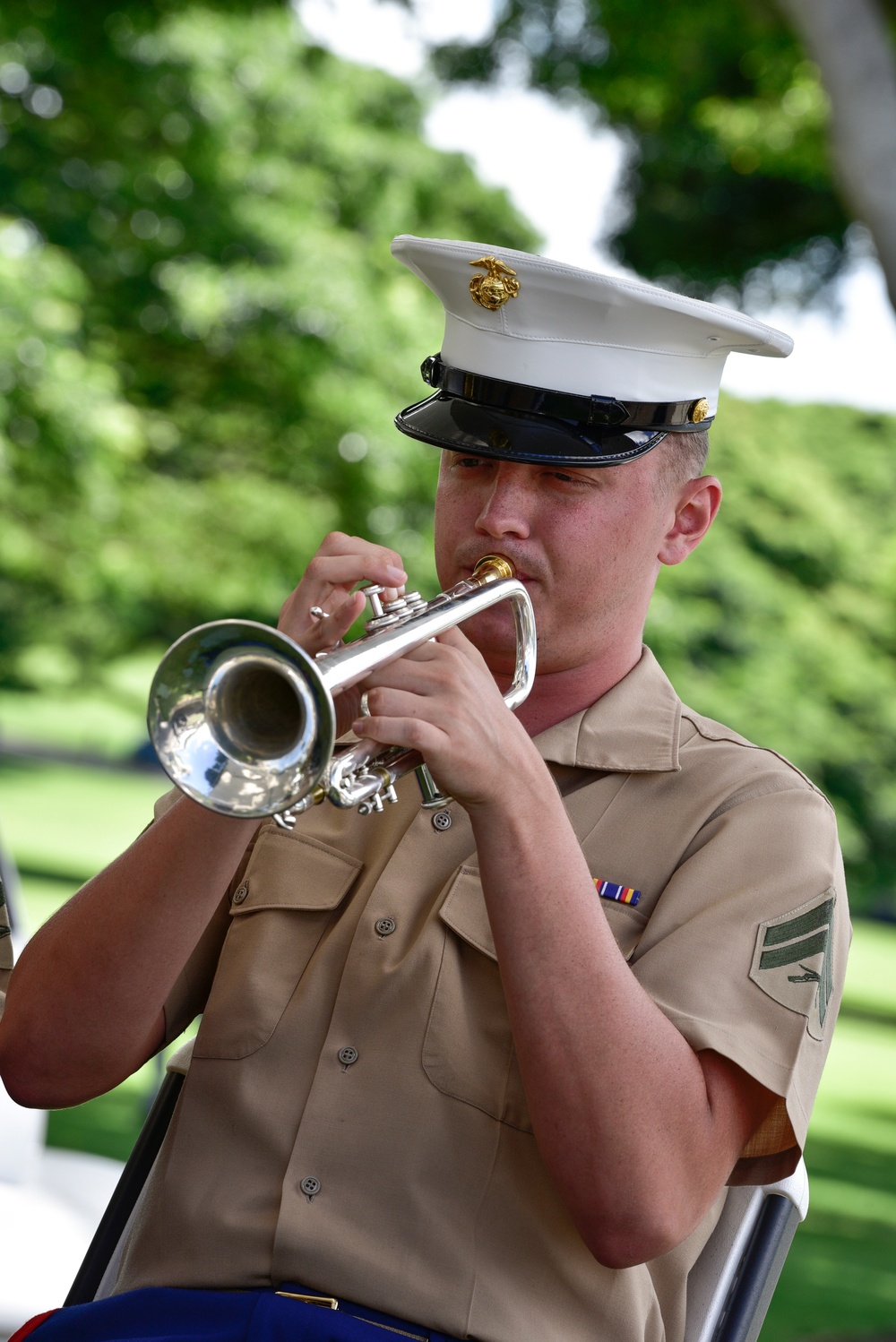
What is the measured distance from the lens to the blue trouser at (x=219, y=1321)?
6.21 ft

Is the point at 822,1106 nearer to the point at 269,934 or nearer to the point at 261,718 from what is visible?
the point at 269,934

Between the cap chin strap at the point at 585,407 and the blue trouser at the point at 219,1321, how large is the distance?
4.05ft

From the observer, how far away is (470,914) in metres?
2.12

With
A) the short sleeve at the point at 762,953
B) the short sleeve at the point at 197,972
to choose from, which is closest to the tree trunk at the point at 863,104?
the short sleeve at the point at 762,953

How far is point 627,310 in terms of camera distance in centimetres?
Answer: 228

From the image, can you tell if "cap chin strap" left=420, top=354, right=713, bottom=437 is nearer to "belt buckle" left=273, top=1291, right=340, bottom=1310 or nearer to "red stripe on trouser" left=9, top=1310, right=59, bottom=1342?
"belt buckle" left=273, top=1291, right=340, bottom=1310

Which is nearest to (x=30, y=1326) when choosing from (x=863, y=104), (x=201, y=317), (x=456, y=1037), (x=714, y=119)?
(x=456, y=1037)

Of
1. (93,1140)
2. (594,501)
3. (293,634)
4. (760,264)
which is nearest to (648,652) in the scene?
(594,501)

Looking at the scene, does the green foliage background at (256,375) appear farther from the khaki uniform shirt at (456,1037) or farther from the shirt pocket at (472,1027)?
the shirt pocket at (472,1027)

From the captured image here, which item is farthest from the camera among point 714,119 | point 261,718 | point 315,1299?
point 714,119

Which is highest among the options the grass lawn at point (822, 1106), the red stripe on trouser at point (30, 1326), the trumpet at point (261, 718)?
the trumpet at point (261, 718)

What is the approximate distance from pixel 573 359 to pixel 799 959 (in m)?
0.93

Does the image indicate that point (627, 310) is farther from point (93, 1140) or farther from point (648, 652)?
point (93, 1140)

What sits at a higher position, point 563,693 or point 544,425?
point 544,425
